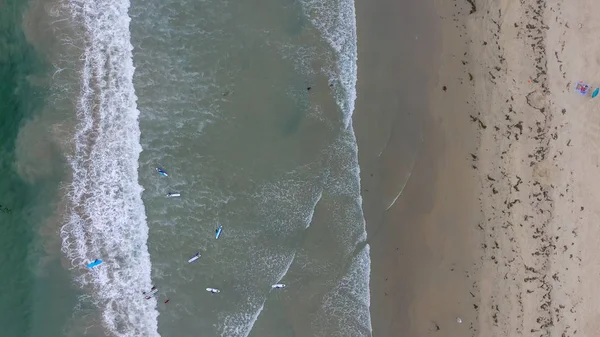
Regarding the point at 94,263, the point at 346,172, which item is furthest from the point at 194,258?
the point at 346,172

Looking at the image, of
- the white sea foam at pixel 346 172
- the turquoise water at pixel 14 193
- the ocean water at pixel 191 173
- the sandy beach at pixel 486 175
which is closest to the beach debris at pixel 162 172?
the ocean water at pixel 191 173

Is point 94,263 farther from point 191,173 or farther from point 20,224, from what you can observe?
point 191,173

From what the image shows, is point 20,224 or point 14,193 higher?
point 14,193

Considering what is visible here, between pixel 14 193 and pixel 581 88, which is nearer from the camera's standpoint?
pixel 14 193

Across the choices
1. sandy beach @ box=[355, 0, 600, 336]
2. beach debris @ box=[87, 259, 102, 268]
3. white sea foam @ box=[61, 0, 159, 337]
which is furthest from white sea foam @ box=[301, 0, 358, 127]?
beach debris @ box=[87, 259, 102, 268]

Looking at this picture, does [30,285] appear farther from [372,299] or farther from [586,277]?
[586,277]

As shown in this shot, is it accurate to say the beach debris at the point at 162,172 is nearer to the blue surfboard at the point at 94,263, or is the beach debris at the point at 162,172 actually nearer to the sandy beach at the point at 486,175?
the blue surfboard at the point at 94,263

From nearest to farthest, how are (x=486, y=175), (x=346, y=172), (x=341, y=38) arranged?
(x=346, y=172) < (x=341, y=38) < (x=486, y=175)
